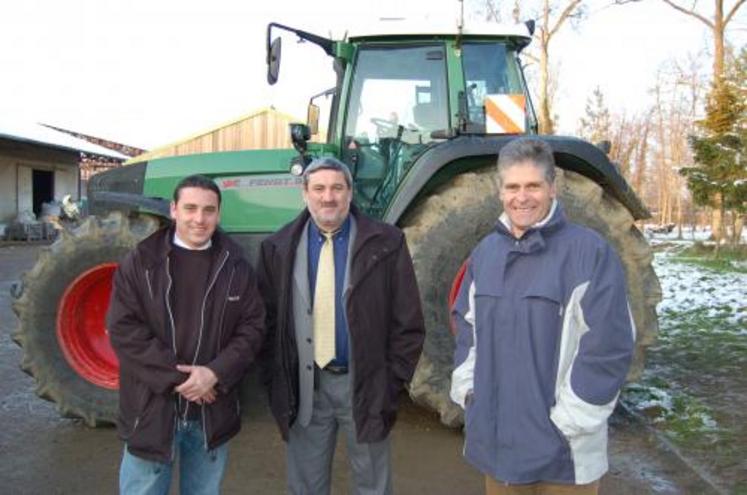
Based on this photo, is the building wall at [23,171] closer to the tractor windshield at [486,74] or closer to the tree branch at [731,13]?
the tractor windshield at [486,74]

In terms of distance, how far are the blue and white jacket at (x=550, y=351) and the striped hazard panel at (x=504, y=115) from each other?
2397mm

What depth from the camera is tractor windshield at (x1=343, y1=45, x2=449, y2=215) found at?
184 inches

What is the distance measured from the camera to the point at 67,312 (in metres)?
4.53

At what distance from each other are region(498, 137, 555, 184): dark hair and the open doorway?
2514 cm

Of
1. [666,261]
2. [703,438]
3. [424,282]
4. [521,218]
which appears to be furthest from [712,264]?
[521,218]

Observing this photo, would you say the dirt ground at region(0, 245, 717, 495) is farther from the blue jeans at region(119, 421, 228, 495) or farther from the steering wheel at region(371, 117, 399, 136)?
the steering wheel at region(371, 117, 399, 136)

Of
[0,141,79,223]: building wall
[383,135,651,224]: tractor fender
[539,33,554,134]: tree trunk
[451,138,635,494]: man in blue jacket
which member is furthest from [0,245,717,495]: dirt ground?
[0,141,79,223]: building wall

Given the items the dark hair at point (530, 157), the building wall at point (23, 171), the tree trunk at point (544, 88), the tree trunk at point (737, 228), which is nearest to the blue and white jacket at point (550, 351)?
the dark hair at point (530, 157)

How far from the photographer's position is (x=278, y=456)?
4074 mm

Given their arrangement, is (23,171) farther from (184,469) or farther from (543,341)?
(543,341)

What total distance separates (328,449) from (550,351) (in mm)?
1089

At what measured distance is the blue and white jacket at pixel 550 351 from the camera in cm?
205

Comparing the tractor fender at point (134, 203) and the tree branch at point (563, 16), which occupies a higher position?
the tree branch at point (563, 16)

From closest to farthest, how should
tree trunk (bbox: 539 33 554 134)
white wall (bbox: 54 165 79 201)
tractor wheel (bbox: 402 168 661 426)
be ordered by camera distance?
tractor wheel (bbox: 402 168 661 426) < tree trunk (bbox: 539 33 554 134) < white wall (bbox: 54 165 79 201)
